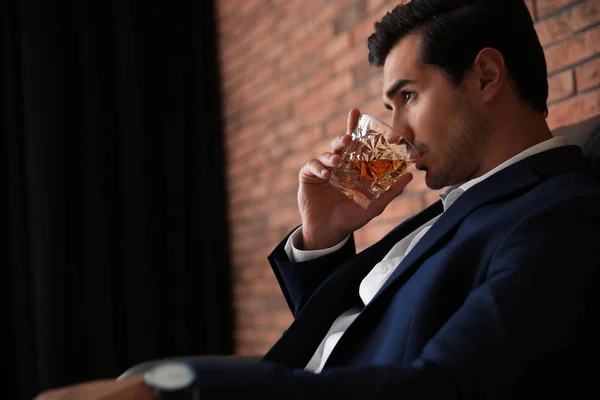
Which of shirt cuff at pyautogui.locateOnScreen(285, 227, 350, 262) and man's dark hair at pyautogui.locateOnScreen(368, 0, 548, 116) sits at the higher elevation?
man's dark hair at pyautogui.locateOnScreen(368, 0, 548, 116)

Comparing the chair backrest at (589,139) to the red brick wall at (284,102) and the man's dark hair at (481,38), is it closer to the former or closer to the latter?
the man's dark hair at (481,38)

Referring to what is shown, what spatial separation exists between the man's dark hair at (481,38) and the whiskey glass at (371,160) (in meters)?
0.17

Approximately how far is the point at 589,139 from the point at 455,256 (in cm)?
40

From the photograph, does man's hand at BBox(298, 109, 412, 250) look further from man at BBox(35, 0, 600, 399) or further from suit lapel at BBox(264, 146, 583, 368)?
suit lapel at BBox(264, 146, 583, 368)

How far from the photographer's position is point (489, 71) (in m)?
1.21

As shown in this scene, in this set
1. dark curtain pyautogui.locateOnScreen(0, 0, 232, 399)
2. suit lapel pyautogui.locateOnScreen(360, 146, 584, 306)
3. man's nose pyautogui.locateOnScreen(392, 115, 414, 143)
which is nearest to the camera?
suit lapel pyautogui.locateOnScreen(360, 146, 584, 306)

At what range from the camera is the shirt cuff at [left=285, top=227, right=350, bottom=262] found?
1.47m

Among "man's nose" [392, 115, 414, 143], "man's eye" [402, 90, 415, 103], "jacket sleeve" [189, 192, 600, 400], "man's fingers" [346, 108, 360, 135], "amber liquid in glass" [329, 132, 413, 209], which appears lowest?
"jacket sleeve" [189, 192, 600, 400]

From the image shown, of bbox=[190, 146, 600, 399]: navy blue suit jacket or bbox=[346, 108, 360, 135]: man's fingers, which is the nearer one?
bbox=[190, 146, 600, 399]: navy blue suit jacket

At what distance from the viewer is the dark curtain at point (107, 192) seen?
301 cm

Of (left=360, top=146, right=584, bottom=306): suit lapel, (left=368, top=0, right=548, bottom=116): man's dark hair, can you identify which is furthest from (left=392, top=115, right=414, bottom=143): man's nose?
(left=360, top=146, right=584, bottom=306): suit lapel

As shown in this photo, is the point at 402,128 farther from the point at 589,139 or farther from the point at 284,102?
the point at 284,102

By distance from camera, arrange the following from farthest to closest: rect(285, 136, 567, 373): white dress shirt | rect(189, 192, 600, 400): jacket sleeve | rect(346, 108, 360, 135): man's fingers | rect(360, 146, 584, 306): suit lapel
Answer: rect(346, 108, 360, 135): man's fingers, rect(285, 136, 567, 373): white dress shirt, rect(360, 146, 584, 306): suit lapel, rect(189, 192, 600, 400): jacket sleeve

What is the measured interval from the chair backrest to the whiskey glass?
0.29m
